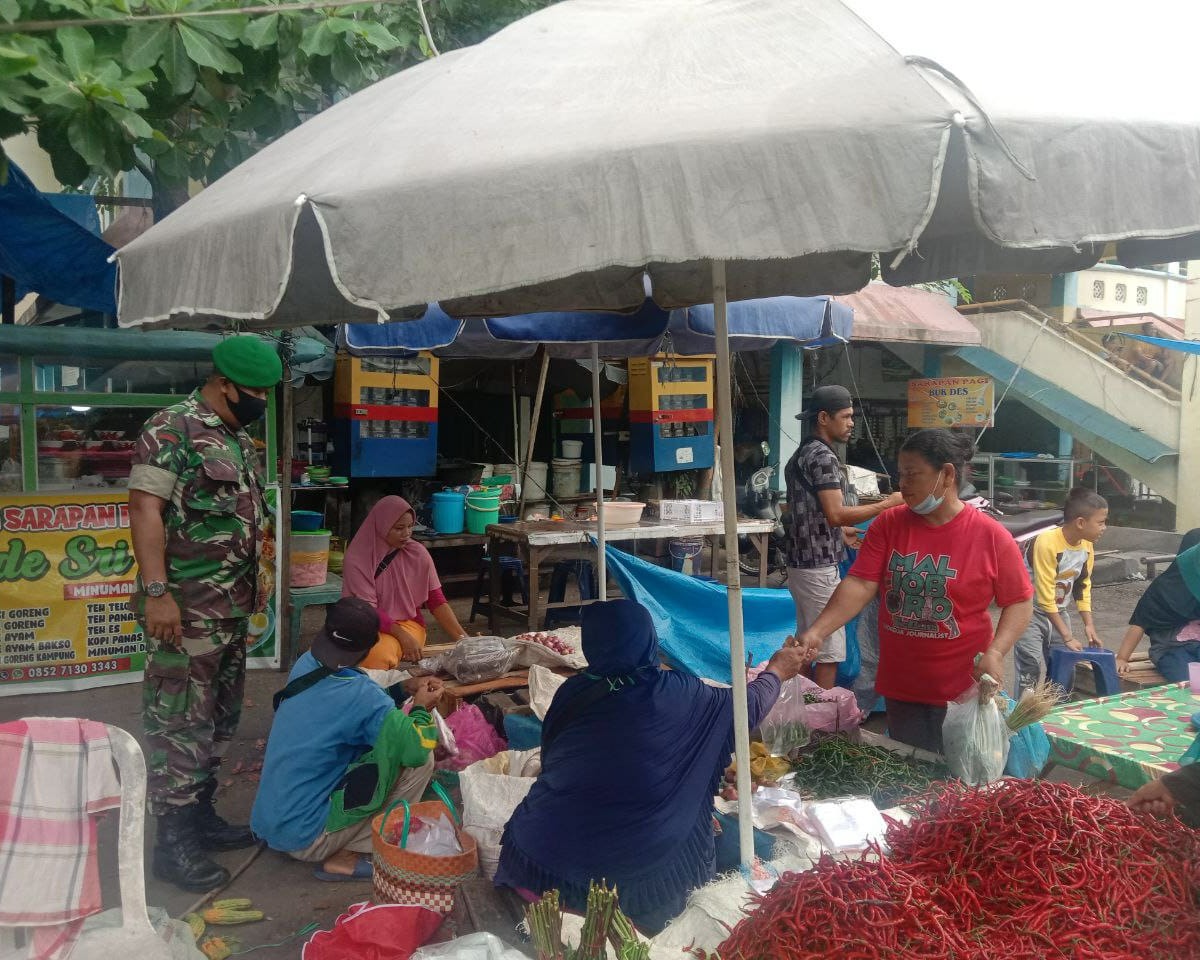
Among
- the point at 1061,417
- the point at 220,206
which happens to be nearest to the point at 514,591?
the point at 220,206

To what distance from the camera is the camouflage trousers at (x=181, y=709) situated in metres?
3.62

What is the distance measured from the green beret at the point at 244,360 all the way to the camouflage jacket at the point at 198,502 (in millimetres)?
193

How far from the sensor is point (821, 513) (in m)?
5.40

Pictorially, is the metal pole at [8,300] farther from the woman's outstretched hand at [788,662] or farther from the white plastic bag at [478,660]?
the woman's outstretched hand at [788,662]

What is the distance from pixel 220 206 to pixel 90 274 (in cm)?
408

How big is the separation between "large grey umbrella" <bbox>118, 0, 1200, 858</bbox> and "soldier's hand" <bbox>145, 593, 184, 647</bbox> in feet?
5.69

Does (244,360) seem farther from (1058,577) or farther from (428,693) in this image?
(1058,577)

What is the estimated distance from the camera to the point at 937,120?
1718mm

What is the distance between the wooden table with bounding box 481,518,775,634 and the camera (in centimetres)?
753

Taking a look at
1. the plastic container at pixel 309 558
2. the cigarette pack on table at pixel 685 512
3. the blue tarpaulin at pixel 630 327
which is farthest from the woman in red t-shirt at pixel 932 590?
A: the cigarette pack on table at pixel 685 512

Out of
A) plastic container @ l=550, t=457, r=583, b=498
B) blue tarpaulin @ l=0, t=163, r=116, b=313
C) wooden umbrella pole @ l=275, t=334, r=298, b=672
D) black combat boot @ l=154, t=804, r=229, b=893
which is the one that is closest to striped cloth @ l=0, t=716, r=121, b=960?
black combat boot @ l=154, t=804, r=229, b=893

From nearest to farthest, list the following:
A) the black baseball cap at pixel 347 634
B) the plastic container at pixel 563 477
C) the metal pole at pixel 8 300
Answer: the black baseball cap at pixel 347 634 < the metal pole at pixel 8 300 < the plastic container at pixel 563 477

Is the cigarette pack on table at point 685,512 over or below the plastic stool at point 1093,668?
over

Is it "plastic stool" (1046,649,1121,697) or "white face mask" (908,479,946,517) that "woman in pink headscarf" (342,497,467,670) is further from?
"plastic stool" (1046,649,1121,697)
